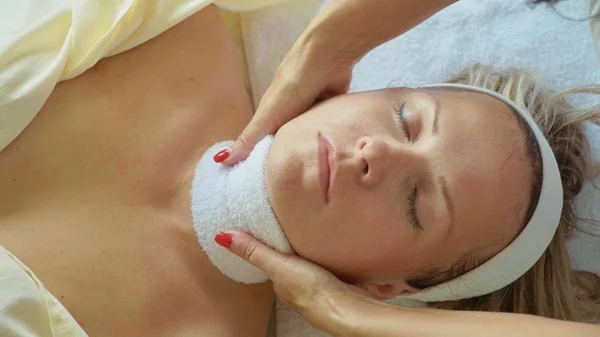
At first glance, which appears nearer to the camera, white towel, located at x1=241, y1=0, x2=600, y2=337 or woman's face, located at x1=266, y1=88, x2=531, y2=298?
woman's face, located at x1=266, y1=88, x2=531, y2=298

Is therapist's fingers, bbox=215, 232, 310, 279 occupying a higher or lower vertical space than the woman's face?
lower

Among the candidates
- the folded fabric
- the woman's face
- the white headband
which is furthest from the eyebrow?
the folded fabric

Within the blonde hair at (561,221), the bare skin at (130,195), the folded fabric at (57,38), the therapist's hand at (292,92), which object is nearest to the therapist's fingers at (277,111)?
the therapist's hand at (292,92)

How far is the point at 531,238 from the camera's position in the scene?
1.15m

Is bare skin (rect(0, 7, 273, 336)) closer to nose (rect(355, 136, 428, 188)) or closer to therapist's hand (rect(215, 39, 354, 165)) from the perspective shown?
therapist's hand (rect(215, 39, 354, 165))

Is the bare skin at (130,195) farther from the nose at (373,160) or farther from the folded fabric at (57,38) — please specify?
the nose at (373,160)

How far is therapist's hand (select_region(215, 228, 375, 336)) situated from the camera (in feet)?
3.48

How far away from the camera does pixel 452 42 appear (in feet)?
5.04

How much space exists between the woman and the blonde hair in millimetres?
34

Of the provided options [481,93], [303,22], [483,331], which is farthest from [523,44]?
[483,331]

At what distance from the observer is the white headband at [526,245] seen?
1146mm

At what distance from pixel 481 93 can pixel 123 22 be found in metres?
0.65

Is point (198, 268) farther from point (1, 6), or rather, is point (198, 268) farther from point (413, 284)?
point (1, 6)

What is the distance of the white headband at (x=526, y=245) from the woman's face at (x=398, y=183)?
2cm
